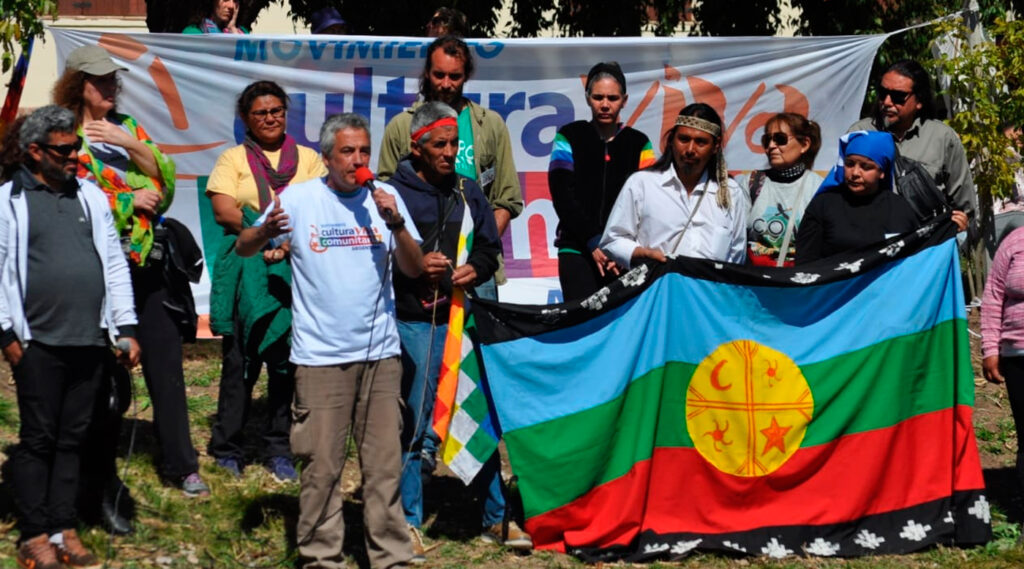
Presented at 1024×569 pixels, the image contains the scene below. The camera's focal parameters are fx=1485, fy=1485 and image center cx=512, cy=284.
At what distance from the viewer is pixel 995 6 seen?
45.4 feet

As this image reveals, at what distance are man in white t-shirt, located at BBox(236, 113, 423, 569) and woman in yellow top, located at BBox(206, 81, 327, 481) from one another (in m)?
1.16

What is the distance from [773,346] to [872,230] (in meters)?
0.80

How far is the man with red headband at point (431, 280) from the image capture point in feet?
21.9

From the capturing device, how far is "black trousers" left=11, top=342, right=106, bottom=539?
600 centimetres

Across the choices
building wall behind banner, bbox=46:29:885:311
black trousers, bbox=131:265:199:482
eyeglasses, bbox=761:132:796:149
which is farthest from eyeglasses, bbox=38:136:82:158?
building wall behind banner, bbox=46:29:885:311

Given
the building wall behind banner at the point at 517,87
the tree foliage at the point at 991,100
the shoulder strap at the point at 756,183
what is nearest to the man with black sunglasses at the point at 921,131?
the shoulder strap at the point at 756,183

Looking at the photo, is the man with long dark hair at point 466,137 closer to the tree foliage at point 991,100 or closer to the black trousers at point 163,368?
the black trousers at point 163,368

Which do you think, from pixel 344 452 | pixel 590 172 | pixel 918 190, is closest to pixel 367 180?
pixel 344 452

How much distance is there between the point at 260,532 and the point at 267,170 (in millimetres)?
1815

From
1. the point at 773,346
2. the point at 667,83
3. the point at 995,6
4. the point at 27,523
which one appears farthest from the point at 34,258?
the point at 995,6

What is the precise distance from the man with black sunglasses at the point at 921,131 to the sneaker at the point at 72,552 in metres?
4.63

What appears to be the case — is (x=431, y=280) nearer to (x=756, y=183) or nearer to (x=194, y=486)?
(x=194, y=486)

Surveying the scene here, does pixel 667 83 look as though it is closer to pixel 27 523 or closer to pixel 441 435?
pixel 441 435

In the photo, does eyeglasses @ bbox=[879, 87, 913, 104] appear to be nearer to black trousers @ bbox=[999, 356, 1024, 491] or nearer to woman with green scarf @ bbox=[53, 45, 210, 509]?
black trousers @ bbox=[999, 356, 1024, 491]
